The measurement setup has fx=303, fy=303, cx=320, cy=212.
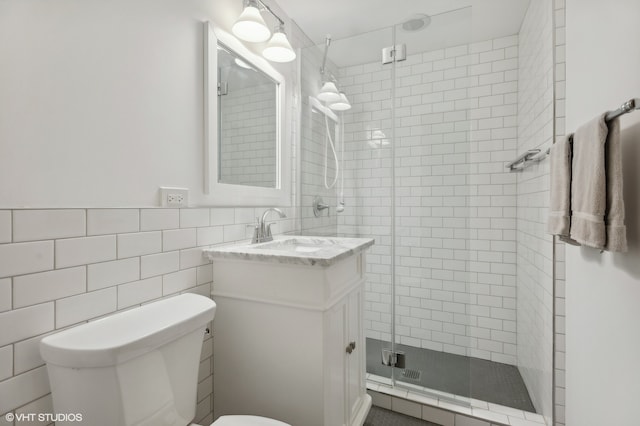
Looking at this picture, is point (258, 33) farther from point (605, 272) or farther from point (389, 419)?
point (389, 419)

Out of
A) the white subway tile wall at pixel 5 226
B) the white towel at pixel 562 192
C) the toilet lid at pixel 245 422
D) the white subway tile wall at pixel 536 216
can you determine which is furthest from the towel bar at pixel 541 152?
the white subway tile wall at pixel 5 226

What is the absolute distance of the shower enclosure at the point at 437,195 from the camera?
194 centimetres

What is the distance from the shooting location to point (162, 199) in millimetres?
1227

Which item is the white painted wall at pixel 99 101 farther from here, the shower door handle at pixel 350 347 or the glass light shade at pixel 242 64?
the shower door handle at pixel 350 347

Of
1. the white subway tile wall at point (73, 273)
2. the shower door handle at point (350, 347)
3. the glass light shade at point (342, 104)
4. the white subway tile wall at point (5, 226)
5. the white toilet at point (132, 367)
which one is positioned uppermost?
the glass light shade at point (342, 104)

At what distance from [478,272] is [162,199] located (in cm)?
244

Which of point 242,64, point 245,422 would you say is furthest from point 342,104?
point 245,422

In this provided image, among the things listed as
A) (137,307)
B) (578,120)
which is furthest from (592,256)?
(137,307)

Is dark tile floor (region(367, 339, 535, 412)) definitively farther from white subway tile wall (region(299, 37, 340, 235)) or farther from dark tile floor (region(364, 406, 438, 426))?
white subway tile wall (region(299, 37, 340, 235))

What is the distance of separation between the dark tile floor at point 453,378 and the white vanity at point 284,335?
0.62 meters

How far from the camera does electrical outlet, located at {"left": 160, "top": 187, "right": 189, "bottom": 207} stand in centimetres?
123

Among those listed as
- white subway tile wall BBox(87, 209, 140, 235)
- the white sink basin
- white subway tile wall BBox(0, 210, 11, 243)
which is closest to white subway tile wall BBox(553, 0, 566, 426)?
the white sink basin

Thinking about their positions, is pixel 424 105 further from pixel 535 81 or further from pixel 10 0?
pixel 10 0

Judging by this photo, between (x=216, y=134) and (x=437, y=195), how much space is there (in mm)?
1441
